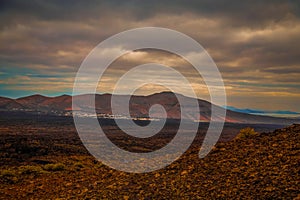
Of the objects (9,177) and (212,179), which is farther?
(9,177)

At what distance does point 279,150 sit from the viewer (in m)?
10.1

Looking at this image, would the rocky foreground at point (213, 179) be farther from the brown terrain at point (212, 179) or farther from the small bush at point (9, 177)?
the small bush at point (9, 177)

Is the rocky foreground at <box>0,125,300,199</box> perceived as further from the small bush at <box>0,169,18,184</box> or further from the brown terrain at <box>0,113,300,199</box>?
the small bush at <box>0,169,18,184</box>

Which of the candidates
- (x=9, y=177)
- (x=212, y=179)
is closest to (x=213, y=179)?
(x=212, y=179)

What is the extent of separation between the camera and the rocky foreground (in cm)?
803

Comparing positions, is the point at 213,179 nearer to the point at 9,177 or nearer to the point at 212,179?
the point at 212,179

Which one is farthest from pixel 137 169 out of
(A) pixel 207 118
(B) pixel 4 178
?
(A) pixel 207 118

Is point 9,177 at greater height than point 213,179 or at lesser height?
lesser

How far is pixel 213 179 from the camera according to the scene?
29.9 feet

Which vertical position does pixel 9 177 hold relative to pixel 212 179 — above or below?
below

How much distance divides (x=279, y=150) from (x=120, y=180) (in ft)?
19.2

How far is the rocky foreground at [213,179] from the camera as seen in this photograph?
26.3ft

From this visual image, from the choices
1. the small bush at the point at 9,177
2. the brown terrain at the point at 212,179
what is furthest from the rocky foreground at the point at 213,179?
the small bush at the point at 9,177

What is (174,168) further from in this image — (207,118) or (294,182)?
(207,118)
